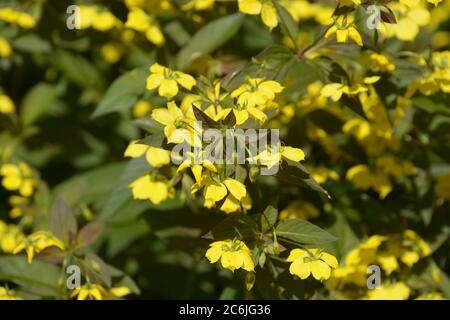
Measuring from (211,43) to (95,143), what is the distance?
850 mm

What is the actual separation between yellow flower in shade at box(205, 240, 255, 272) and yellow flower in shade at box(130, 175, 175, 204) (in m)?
0.33

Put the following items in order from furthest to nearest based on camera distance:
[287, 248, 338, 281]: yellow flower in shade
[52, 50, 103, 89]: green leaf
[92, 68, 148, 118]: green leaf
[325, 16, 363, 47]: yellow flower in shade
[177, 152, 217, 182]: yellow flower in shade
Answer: [52, 50, 103, 89]: green leaf, [92, 68, 148, 118]: green leaf, [325, 16, 363, 47]: yellow flower in shade, [287, 248, 338, 281]: yellow flower in shade, [177, 152, 217, 182]: yellow flower in shade

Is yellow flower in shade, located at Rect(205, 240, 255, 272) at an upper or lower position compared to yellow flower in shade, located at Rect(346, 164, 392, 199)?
lower

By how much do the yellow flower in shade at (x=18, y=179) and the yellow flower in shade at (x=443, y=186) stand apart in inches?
55.7

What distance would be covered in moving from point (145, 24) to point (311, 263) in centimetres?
107

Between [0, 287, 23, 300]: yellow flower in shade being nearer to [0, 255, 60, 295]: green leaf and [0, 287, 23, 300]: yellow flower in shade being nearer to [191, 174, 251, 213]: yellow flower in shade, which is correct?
[0, 255, 60, 295]: green leaf

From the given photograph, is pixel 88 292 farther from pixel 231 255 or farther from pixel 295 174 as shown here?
pixel 295 174

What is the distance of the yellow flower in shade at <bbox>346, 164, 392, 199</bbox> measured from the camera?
2.49 metres

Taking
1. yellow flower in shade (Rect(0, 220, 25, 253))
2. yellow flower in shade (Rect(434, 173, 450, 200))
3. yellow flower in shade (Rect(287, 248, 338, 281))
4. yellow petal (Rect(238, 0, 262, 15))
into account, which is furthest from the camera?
yellow flower in shade (Rect(434, 173, 450, 200))

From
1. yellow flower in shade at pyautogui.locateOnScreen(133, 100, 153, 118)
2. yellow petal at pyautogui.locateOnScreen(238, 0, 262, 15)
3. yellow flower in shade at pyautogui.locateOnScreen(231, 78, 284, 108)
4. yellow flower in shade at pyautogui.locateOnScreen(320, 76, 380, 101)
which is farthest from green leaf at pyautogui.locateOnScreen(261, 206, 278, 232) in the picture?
yellow flower in shade at pyautogui.locateOnScreen(133, 100, 153, 118)

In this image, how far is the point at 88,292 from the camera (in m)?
2.12

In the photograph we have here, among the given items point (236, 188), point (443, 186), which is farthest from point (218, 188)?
point (443, 186)
